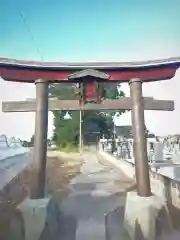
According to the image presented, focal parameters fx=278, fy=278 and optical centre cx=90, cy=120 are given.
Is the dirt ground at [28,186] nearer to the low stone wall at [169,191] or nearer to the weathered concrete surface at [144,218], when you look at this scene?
the weathered concrete surface at [144,218]

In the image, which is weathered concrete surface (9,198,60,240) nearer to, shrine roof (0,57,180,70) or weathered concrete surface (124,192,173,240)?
weathered concrete surface (124,192,173,240)

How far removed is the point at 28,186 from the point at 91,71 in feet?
3.07

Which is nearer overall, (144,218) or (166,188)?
(144,218)

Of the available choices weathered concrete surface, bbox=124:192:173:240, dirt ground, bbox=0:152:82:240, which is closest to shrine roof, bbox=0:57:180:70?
dirt ground, bbox=0:152:82:240

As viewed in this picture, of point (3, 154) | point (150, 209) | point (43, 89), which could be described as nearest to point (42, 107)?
point (43, 89)

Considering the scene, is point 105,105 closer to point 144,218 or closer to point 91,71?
point 91,71

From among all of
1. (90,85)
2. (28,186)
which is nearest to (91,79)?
(90,85)

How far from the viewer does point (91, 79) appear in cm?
146

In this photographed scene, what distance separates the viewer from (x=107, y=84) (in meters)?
1.57

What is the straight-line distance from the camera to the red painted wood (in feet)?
4.75

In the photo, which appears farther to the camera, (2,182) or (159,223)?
(2,182)

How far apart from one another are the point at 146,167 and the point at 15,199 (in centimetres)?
83

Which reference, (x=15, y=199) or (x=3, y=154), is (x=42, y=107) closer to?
(x=15, y=199)

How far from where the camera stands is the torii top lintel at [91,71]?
4.64ft
